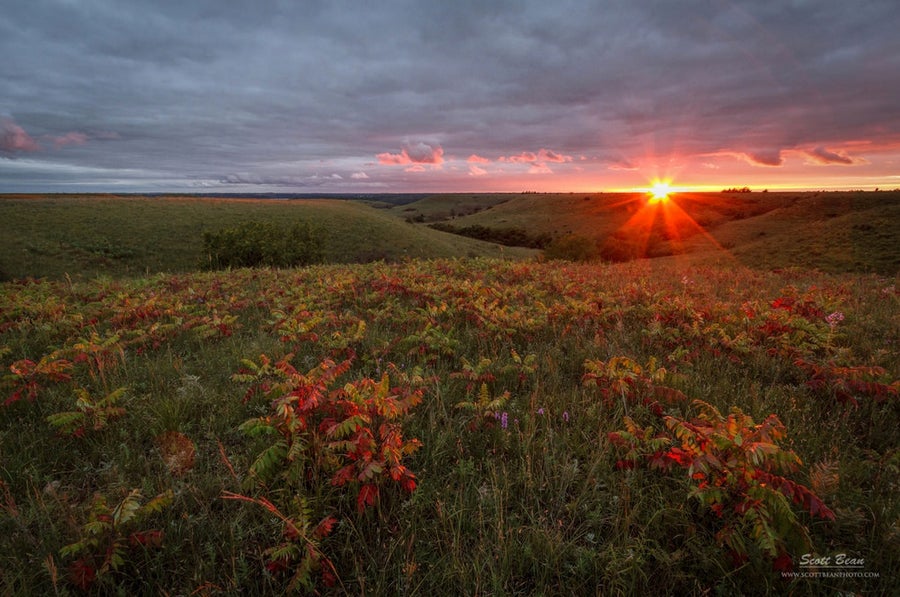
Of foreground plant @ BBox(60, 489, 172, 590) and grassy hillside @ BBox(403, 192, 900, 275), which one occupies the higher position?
grassy hillside @ BBox(403, 192, 900, 275)

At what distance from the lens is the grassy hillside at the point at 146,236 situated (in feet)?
136

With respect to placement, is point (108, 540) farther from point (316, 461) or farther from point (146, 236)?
point (146, 236)

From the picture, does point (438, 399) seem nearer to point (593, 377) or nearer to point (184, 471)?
point (593, 377)

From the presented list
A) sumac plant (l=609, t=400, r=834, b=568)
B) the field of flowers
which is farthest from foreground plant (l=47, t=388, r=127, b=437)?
sumac plant (l=609, t=400, r=834, b=568)

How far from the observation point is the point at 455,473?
3234 millimetres

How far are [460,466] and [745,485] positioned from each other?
1994mm

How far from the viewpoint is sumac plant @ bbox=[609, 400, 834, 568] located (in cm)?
226

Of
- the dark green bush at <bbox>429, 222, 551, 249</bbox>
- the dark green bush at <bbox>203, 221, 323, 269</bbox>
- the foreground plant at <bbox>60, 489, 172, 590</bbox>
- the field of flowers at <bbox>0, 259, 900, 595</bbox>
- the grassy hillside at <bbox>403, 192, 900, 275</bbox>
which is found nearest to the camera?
the foreground plant at <bbox>60, 489, 172, 590</bbox>

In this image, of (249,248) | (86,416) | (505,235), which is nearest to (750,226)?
(505,235)

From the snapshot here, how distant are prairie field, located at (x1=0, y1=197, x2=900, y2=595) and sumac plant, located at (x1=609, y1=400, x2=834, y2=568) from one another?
0.02 m

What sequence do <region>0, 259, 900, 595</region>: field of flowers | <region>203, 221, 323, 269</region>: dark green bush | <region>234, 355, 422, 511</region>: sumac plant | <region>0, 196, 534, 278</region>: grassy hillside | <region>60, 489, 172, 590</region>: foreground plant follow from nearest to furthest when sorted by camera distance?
<region>60, 489, 172, 590</region>: foreground plant
<region>0, 259, 900, 595</region>: field of flowers
<region>234, 355, 422, 511</region>: sumac plant
<region>0, 196, 534, 278</region>: grassy hillside
<region>203, 221, 323, 269</region>: dark green bush

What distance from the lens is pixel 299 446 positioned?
2.87m

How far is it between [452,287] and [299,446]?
7.80 metres

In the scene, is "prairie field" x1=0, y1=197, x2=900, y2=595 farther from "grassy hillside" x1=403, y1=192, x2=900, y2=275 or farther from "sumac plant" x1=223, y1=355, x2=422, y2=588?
"grassy hillside" x1=403, y1=192, x2=900, y2=275
